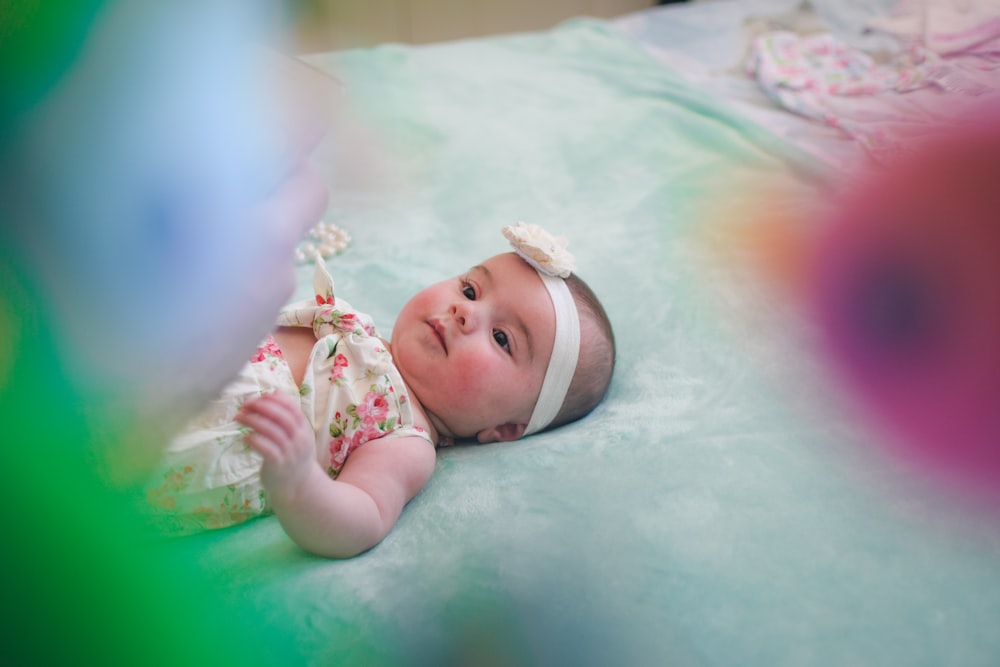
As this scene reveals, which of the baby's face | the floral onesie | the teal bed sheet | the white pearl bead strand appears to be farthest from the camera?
the white pearl bead strand

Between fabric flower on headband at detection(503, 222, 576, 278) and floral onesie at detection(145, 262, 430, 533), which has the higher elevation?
fabric flower on headband at detection(503, 222, 576, 278)

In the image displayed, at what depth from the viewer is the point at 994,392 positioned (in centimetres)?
102

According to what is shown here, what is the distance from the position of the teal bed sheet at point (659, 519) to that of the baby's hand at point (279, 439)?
11cm

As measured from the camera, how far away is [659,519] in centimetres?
89

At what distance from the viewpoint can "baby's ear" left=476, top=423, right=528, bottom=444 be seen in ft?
3.78

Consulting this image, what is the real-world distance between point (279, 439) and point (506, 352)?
0.44m

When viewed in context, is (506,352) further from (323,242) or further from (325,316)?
(323,242)

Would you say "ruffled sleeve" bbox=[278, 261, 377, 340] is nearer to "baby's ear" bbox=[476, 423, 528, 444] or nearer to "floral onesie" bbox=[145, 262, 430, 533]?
"floral onesie" bbox=[145, 262, 430, 533]

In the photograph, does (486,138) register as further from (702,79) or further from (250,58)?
(250,58)

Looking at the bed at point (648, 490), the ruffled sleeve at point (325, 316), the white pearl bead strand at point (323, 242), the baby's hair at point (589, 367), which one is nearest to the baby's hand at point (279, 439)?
the bed at point (648, 490)

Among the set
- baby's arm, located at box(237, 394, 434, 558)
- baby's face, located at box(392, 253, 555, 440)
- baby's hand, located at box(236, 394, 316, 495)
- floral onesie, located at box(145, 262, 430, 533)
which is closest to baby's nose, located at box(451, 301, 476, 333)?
baby's face, located at box(392, 253, 555, 440)

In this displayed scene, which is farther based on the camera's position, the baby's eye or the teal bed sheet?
the baby's eye

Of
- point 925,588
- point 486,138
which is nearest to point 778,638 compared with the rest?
point 925,588

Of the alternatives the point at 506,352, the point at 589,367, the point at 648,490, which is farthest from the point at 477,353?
the point at 648,490
